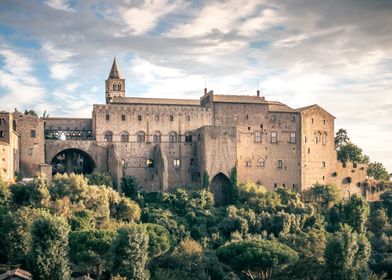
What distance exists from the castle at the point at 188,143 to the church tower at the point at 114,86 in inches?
640

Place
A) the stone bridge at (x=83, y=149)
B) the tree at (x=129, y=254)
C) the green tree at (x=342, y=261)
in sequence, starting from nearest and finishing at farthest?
the tree at (x=129, y=254)
the green tree at (x=342, y=261)
the stone bridge at (x=83, y=149)

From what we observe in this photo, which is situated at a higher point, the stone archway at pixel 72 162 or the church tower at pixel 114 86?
the church tower at pixel 114 86

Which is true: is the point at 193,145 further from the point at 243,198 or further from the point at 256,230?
the point at 256,230

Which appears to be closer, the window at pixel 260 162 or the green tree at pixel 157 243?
the green tree at pixel 157 243

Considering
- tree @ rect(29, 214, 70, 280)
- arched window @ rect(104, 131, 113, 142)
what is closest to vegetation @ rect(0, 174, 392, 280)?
tree @ rect(29, 214, 70, 280)

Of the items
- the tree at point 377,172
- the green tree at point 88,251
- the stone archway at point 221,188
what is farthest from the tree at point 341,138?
the green tree at point 88,251

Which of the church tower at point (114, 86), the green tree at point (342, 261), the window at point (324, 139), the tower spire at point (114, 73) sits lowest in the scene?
the green tree at point (342, 261)

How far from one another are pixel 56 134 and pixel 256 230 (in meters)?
21.8

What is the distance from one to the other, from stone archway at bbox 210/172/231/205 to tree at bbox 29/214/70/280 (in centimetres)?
2426

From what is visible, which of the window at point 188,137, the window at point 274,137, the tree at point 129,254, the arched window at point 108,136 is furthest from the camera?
the window at point 274,137

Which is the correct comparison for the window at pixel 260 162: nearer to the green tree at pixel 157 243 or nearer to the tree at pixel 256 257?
the green tree at pixel 157 243

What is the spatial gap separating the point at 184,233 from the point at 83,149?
13527 mm

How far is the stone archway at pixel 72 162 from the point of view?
60562mm

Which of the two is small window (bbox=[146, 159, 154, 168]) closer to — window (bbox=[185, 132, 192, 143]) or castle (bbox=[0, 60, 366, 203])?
castle (bbox=[0, 60, 366, 203])
